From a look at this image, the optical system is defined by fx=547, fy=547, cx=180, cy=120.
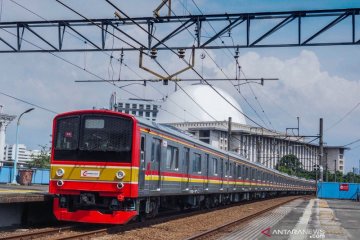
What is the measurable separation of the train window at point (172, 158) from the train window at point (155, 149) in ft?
3.24

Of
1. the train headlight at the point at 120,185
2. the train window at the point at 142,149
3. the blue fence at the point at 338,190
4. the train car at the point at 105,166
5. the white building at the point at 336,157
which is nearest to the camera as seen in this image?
the train headlight at the point at 120,185

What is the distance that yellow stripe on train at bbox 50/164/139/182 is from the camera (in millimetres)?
15438

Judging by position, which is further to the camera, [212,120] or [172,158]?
[212,120]

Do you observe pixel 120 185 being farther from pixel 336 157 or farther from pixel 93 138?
pixel 336 157

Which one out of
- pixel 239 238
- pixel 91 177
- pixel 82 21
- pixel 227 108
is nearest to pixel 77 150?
pixel 91 177

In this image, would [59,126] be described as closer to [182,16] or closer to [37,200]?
[37,200]

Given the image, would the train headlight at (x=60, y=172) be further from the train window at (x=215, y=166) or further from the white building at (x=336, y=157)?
the white building at (x=336, y=157)

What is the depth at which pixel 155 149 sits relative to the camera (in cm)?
1752

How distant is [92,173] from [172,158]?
443 centimetres

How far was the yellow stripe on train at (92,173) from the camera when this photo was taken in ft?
50.6

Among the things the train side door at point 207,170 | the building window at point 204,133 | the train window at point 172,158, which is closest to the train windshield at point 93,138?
the train window at point 172,158

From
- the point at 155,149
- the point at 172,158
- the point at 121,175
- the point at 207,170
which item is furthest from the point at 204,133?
the point at 121,175

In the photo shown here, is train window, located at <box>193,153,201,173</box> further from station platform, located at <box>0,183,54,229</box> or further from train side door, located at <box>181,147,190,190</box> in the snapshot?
station platform, located at <box>0,183,54,229</box>

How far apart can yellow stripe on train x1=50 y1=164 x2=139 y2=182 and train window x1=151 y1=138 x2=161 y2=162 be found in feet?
5.39
